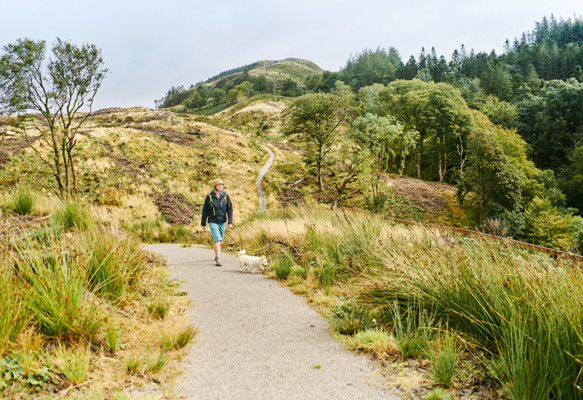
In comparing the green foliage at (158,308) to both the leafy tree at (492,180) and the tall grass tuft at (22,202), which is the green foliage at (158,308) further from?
the leafy tree at (492,180)

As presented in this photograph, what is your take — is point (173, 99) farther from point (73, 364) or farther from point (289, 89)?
point (73, 364)

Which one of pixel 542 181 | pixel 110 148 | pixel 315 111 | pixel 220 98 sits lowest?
pixel 542 181

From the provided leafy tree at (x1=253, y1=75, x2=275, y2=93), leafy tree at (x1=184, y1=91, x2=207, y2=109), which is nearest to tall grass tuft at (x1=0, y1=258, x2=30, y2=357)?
leafy tree at (x1=184, y1=91, x2=207, y2=109)

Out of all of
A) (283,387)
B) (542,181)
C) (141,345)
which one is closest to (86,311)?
(141,345)

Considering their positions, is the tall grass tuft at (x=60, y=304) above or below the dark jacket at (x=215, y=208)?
below

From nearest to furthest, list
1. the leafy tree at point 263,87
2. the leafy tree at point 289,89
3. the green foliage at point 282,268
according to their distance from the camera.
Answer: the green foliage at point 282,268, the leafy tree at point 289,89, the leafy tree at point 263,87

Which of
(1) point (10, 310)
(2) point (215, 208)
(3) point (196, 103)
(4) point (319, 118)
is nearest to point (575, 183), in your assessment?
(4) point (319, 118)

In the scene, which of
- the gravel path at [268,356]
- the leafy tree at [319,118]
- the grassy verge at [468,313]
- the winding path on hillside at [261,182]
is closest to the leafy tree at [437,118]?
the leafy tree at [319,118]

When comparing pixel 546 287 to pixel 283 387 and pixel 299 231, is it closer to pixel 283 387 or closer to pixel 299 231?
pixel 283 387

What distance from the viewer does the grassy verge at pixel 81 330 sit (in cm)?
272

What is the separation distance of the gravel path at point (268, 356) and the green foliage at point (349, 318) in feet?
0.57

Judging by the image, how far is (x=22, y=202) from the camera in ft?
23.9

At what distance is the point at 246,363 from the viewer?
3.48 meters

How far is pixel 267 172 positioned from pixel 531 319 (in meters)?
36.7
